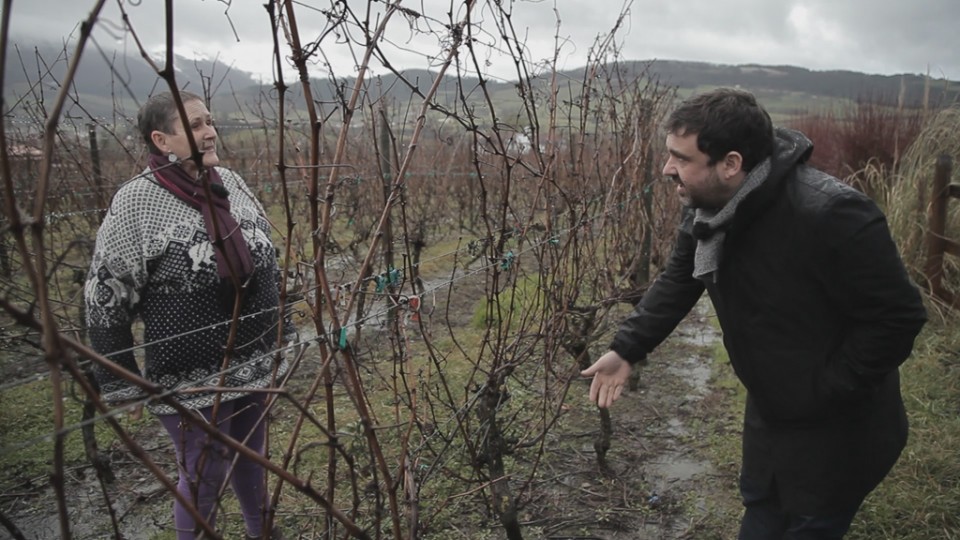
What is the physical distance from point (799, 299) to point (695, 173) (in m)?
0.41

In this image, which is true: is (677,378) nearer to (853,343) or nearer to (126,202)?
(853,343)

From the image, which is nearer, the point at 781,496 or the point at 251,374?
the point at 781,496

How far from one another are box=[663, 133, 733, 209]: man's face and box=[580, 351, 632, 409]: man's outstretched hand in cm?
52

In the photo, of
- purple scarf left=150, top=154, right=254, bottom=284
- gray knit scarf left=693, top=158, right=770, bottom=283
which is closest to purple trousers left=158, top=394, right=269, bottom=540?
purple scarf left=150, top=154, right=254, bottom=284

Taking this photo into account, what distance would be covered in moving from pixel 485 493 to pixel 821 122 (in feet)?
38.3

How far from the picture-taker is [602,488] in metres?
2.96

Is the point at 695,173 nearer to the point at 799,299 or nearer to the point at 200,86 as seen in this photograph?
the point at 799,299

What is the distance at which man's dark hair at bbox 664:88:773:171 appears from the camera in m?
1.57

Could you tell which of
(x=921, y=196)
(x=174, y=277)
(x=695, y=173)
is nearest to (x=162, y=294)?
(x=174, y=277)

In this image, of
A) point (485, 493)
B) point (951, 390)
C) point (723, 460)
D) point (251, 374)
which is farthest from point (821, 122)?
point (251, 374)

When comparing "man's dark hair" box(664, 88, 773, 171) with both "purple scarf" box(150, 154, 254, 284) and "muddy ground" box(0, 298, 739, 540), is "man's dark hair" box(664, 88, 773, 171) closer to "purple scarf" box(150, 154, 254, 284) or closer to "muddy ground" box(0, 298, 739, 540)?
"purple scarf" box(150, 154, 254, 284)

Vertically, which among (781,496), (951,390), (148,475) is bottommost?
(148,475)

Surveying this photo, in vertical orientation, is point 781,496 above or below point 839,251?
below

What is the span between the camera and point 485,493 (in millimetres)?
2783
